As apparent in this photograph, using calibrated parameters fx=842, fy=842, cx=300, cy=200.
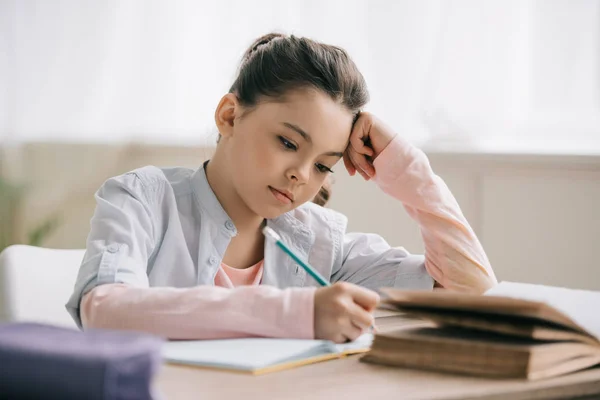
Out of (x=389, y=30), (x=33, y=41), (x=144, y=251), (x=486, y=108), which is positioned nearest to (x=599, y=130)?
(x=486, y=108)

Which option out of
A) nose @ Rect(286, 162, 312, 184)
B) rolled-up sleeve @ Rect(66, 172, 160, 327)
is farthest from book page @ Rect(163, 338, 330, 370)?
nose @ Rect(286, 162, 312, 184)

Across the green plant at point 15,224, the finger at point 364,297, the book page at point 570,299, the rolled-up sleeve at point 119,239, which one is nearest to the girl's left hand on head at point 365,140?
the rolled-up sleeve at point 119,239

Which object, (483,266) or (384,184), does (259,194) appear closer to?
(384,184)

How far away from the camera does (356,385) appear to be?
34.4 inches

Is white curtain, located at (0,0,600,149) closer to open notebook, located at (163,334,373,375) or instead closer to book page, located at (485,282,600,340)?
book page, located at (485,282,600,340)

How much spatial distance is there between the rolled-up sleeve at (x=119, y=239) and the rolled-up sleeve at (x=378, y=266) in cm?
45

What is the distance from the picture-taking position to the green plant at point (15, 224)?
3.21 m

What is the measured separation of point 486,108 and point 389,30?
0.40 m

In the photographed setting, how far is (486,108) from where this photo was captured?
2527mm

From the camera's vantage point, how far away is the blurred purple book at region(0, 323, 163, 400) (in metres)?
0.59

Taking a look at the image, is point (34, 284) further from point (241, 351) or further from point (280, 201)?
point (241, 351)

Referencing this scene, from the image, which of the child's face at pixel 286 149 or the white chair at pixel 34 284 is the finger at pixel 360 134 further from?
the white chair at pixel 34 284

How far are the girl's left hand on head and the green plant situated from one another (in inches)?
73.7

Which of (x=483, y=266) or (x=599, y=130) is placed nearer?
(x=483, y=266)
